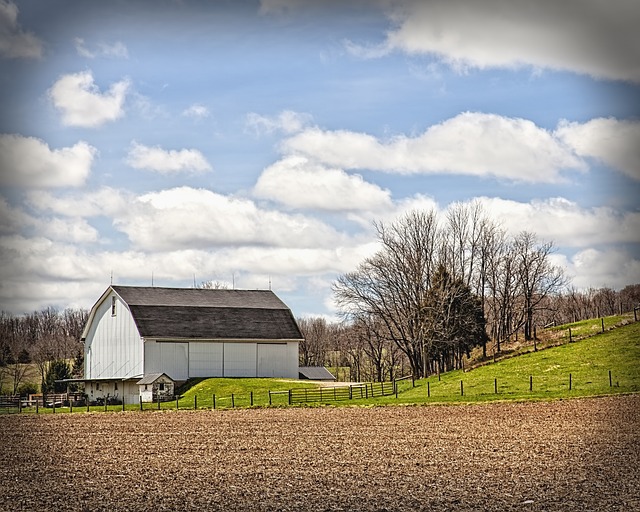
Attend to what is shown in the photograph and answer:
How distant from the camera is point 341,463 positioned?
59.3 feet

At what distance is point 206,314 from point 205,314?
69mm

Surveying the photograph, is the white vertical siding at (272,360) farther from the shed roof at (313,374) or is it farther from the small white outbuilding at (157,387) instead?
the small white outbuilding at (157,387)

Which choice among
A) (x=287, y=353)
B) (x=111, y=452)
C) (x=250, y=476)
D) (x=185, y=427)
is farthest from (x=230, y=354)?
(x=250, y=476)

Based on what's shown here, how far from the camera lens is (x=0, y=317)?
13.1 meters

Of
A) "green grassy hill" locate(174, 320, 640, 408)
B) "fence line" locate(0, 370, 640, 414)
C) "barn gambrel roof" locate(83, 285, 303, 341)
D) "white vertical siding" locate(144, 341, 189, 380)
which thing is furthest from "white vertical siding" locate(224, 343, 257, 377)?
"fence line" locate(0, 370, 640, 414)

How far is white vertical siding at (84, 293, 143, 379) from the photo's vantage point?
57.0 m

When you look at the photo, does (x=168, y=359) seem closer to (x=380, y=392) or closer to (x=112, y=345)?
(x=112, y=345)

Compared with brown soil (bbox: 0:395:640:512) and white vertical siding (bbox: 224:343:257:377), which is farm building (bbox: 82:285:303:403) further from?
brown soil (bbox: 0:395:640:512)

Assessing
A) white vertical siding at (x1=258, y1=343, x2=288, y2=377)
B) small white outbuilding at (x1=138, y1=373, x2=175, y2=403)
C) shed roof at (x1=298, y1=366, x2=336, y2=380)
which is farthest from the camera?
shed roof at (x1=298, y1=366, x2=336, y2=380)

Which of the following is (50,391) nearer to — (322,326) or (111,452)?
(111,452)

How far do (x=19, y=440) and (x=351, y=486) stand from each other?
14.6m

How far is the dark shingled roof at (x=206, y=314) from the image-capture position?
57.7m

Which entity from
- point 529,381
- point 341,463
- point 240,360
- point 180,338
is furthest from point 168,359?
point 341,463

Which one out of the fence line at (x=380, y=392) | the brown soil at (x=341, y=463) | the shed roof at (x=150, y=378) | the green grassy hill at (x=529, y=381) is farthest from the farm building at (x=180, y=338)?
the brown soil at (x=341, y=463)
